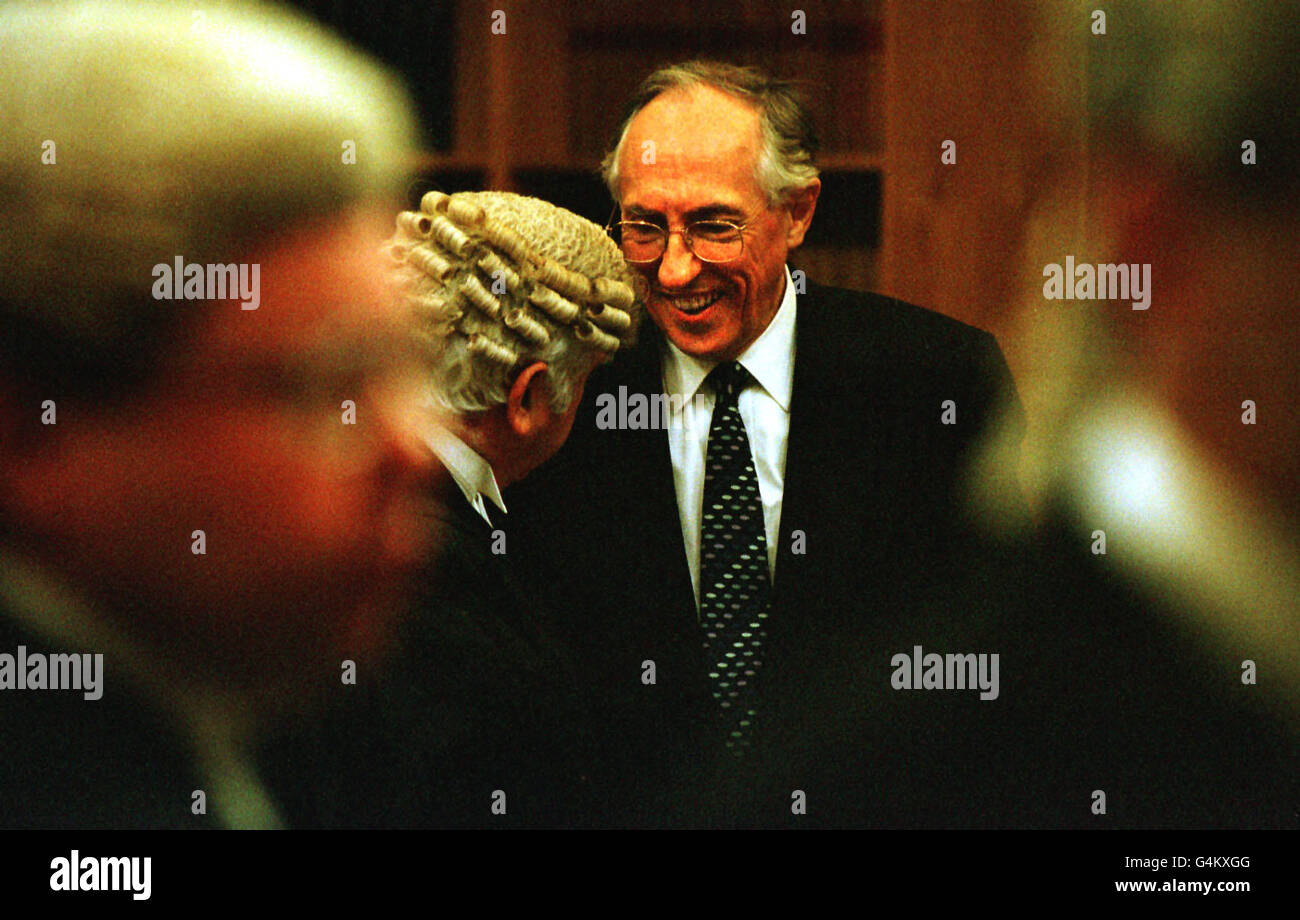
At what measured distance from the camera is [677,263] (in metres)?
2.56

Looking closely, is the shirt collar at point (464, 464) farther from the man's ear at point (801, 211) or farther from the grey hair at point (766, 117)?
the man's ear at point (801, 211)

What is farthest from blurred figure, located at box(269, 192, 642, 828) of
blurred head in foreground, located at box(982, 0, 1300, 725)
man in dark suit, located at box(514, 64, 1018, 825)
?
blurred head in foreground, located at box(982, 0, 1300, 725)

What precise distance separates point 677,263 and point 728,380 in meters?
0.28

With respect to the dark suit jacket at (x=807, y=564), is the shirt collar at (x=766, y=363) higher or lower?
higher

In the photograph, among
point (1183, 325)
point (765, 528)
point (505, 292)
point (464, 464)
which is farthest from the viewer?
point (1183, 325)

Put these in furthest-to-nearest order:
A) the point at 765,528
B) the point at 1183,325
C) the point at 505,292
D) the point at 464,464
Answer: the point at 1183,325
the point at 765,528
the point at 464,464
the point at 505,292

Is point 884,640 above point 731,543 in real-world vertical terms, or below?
below

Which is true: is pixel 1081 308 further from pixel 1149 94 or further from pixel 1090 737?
pixel 1090 737

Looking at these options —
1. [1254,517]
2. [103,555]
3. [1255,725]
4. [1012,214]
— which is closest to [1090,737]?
[1255,725]

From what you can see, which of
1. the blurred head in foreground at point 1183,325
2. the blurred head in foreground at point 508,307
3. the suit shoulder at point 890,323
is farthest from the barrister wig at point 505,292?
the blurred head in foreground at point 1183,325

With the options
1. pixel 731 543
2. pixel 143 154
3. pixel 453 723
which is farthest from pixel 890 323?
pixel 143 154

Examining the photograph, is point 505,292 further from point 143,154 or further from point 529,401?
point 143,154

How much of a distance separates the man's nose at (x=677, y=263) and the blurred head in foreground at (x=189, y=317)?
648 millimetres

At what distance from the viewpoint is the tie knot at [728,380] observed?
105 inches
